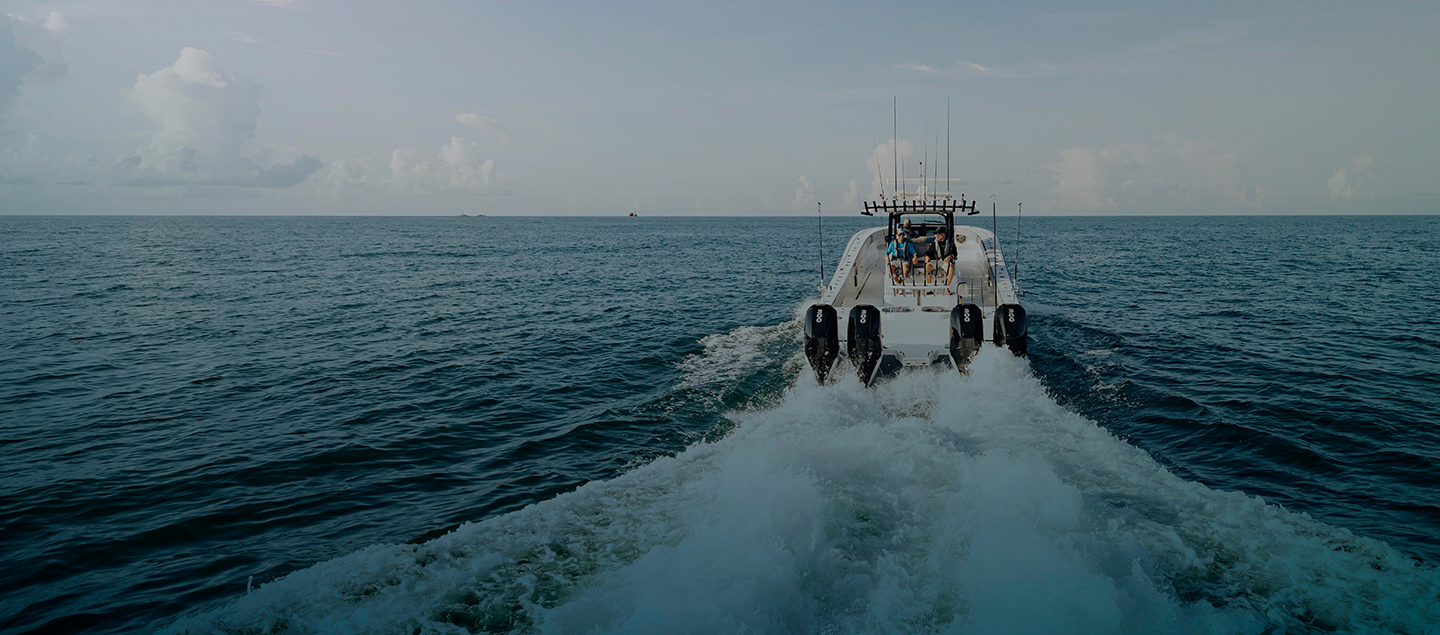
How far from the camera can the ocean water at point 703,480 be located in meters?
5.02

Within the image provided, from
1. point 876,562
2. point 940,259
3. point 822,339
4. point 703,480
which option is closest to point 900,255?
point 940,259

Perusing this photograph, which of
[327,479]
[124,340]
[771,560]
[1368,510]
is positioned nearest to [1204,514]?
[1368,510]

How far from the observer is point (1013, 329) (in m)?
11.0

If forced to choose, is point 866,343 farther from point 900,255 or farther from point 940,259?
point 940,259

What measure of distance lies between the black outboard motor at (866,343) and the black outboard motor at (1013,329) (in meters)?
2.05

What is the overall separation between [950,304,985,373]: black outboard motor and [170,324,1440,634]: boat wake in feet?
11.5

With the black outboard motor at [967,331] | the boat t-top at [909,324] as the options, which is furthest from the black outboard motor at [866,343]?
the black outboard motor at [967,331]

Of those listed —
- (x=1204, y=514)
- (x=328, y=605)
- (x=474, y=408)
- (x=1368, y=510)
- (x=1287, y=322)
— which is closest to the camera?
(x=328, y=605)

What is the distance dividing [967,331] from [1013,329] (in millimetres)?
790

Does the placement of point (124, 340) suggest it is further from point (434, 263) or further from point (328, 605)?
point (434, 263)

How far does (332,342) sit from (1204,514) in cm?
1787

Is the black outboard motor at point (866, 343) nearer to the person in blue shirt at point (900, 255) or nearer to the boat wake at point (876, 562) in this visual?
the person in blue shirt at point (900, 255)

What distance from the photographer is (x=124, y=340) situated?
1642 cm

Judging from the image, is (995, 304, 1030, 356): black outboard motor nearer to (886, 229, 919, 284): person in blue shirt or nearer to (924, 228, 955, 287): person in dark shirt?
(924, 228, 955, 287): person in dark shirt
